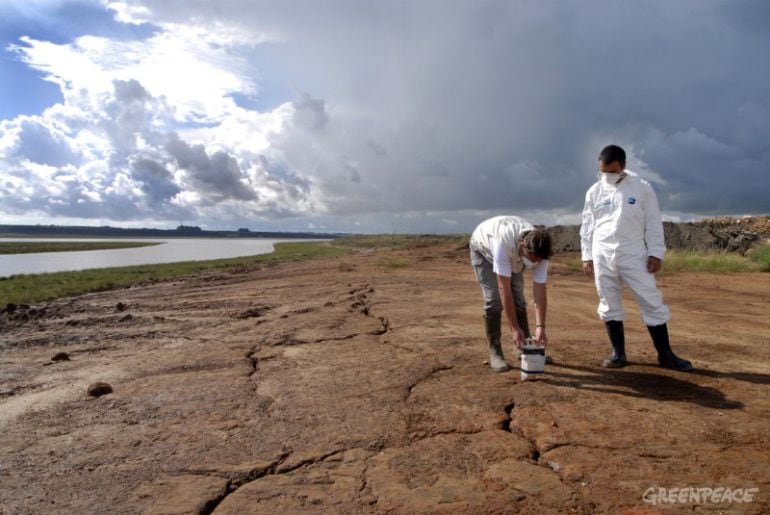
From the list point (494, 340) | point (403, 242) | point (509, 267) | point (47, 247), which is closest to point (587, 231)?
point (509, 267)

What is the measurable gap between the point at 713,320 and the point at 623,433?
5.24m

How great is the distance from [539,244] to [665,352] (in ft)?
5.55

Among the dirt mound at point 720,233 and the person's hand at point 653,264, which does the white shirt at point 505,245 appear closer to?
the person's hand at point 653,264

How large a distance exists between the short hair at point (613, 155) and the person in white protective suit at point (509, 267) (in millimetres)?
885

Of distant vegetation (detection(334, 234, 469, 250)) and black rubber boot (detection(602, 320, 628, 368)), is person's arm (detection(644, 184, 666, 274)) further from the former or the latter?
distant vegetation (detection(334, 234, 469, 250))

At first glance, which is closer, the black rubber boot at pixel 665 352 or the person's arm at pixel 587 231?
the black rubber boot at pixel 665 352

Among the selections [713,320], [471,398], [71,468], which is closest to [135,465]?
[71,468]

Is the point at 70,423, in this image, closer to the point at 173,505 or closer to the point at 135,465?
the point at 135,465

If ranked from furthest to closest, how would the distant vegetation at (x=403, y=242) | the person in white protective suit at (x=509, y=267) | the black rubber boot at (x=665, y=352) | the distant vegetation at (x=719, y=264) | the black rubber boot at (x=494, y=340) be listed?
the distant vegetation at (x=403, y=242) → the distant vegetation at (x=719, y=264) → the black rubber boot at (x=494, y=340) → the black rubber boot at (x=665, y=352) → the person in white protective suit at (x=509, y=267)

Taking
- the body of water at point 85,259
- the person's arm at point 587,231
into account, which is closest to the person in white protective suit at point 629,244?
the person's arm at point 587,231

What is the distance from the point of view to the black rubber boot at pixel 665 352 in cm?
453

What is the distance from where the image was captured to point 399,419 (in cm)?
361

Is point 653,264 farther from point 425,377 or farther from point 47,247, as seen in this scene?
point 47,247

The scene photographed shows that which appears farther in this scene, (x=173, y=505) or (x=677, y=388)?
(x=677, y=388)
